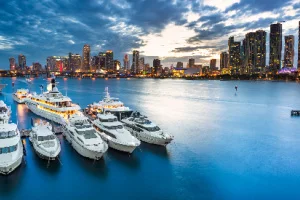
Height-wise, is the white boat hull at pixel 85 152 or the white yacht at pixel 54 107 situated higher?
the white yacht at pixel 54 107

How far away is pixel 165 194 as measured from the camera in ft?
70.3

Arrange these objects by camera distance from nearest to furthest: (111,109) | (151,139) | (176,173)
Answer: (176,173)
(151,139)
(111,109)

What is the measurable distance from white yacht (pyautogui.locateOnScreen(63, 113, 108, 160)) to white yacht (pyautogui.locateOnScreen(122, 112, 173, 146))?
662 centimetres

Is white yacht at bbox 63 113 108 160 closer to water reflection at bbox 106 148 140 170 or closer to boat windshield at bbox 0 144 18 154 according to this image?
water reflection at bbox 106 148 140 170

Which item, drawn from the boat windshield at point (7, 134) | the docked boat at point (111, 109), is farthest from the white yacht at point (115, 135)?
the boat windshield at point (7, 134)

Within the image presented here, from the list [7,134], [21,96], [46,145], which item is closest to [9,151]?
[7,134]

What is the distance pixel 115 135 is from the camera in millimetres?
29641

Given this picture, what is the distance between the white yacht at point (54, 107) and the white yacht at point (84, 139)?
9537 mm

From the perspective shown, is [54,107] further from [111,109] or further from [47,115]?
[111,109]

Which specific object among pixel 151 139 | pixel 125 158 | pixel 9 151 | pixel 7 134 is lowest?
pixel 125 158

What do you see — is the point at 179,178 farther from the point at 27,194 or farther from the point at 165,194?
the point at 27,194

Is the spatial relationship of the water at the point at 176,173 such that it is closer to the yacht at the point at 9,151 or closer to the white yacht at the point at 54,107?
the yacht at the point at 9,151

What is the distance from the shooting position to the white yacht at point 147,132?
103ft

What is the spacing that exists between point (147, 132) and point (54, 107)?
71.3 feet
